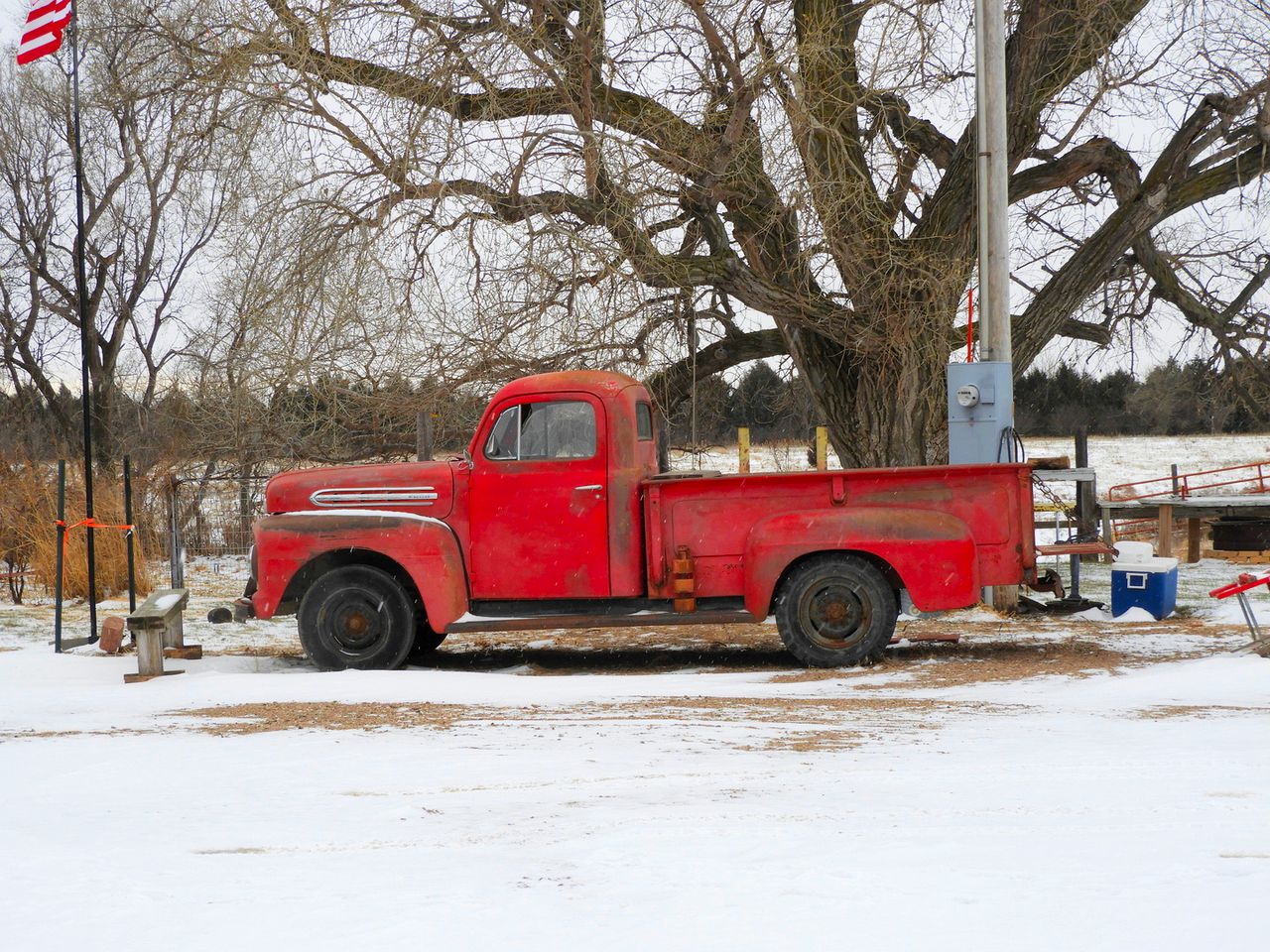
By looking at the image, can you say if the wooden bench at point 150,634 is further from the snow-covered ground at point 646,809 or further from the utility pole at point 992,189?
the utility pole at point 992,189

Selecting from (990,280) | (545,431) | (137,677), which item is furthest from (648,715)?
(990,280)

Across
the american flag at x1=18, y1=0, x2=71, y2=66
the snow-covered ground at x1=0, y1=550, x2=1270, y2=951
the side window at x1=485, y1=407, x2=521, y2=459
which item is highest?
the american flag at x1=18, y1=0, x2=71, y2=66

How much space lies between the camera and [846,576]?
8.96m

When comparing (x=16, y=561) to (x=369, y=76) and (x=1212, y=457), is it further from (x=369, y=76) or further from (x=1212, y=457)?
(x=1212, y=457)

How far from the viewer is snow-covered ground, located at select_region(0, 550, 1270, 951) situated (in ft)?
11.5

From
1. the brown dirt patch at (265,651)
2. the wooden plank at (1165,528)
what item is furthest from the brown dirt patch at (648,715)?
the wooden plank at (1165,528)

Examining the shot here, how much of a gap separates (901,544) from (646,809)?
14.8 ft

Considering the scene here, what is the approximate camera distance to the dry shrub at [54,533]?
14664mm

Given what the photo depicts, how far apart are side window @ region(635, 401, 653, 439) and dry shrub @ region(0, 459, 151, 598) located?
7.27 meters

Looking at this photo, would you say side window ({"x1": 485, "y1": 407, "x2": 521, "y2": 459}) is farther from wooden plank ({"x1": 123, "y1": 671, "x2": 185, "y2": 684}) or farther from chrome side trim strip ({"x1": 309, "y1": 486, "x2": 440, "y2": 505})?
wooden plank ({"x1": 123, "y1": 671, "x2": 185, "y2": 684})

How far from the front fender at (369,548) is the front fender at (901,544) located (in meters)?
2.25

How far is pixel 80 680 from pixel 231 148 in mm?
6179

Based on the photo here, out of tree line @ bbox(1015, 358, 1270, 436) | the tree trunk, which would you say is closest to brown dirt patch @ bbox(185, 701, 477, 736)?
the tree trunk

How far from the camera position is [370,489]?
953cm
